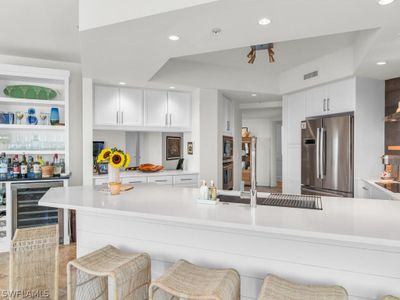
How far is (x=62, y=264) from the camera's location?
10.9 feet

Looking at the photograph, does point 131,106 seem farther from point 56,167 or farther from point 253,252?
point 253,252

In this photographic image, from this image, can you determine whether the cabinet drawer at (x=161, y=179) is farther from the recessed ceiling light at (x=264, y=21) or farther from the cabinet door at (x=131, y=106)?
the recessed ceiling light at (x=264, y=21)

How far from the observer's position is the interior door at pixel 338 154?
12.9 ft

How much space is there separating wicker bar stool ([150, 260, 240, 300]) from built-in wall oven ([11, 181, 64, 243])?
2836mm

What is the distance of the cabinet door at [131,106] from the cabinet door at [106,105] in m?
0.09

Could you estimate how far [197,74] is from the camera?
15.4 ft

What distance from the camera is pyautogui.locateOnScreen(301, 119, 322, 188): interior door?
434cm

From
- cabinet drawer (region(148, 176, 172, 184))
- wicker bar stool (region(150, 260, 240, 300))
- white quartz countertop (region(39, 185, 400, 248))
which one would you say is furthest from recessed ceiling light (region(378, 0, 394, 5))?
cabinet drawer (region(148, 176, 172, 184))

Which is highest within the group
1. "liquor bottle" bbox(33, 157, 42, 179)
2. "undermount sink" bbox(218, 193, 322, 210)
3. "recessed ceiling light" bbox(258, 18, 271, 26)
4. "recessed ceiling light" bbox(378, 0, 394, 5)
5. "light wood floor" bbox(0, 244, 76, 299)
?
"recessed ceiling light" bbox(378, 0, 394, 5)

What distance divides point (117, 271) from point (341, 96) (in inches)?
149

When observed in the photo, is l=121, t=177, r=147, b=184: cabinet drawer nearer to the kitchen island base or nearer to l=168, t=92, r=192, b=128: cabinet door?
l=168, t=92, r=192, b=128: cabinet door

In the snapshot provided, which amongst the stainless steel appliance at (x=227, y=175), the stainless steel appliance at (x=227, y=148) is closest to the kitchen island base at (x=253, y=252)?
the stainless steel appliance at (x=227, y=175)

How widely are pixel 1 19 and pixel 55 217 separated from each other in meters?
2.52

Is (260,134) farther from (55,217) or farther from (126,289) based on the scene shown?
(126,289)
